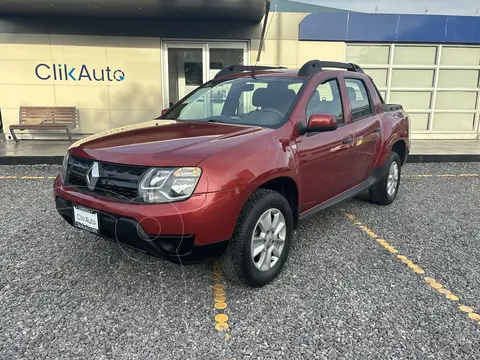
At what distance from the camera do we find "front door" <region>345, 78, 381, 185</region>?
169 inches

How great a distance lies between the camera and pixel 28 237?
4094mm

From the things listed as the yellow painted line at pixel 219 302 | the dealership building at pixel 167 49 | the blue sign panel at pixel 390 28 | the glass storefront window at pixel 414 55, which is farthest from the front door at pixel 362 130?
the glass storefront window at pixel 414 55

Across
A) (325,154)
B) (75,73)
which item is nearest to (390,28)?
(75,73)

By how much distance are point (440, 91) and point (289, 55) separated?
4.69 meters

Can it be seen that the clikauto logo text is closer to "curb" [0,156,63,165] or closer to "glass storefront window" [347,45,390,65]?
"curb" [0,156,63,165]

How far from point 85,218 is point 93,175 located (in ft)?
1.06

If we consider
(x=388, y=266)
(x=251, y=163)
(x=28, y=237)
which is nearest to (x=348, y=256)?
(x=388, y=266)

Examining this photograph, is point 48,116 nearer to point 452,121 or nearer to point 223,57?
point 223,57

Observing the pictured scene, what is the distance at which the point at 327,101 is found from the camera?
3.97m

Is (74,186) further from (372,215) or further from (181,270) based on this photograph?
(372,215)

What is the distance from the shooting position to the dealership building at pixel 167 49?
31.4ft

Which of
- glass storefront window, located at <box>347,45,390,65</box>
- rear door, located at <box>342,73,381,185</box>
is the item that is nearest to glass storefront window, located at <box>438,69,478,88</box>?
glass storefront window, located at <box>347,45,390,65</box>

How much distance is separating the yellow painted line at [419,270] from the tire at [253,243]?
1247mm

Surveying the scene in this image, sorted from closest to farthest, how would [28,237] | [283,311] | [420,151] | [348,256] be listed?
[283,311]
[348,256]
[28,237]
[420,151]
